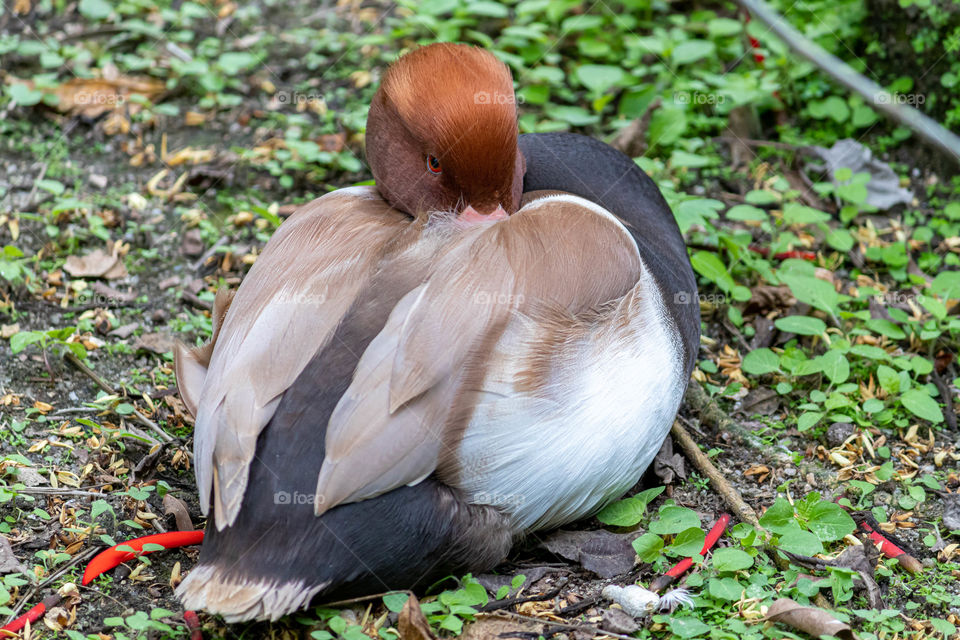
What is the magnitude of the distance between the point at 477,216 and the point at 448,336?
1.87 feet

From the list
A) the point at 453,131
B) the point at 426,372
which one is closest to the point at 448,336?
the point at 426,372

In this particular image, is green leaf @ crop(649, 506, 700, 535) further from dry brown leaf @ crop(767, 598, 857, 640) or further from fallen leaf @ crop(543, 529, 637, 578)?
dry brown leaf @ crop(767, 598, 857, 640)

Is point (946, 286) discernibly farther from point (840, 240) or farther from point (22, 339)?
point (22, 339)

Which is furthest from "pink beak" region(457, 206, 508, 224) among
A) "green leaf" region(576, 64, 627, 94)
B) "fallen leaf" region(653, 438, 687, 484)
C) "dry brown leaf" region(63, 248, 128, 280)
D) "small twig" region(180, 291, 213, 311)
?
"green leaf" region(576, 64, 627, 94)

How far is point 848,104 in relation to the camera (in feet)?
16.8

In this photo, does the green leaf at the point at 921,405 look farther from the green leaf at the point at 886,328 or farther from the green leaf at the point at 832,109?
the green leaf at the point at 832,109

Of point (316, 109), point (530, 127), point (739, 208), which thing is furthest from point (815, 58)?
point (316, 109)

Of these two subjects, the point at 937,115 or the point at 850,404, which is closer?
the point at 850,404

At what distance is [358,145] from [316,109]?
49 cm

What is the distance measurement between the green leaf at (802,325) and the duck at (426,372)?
69 centimetres

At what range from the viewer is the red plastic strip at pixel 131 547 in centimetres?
292

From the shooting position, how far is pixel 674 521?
3047 millimetres

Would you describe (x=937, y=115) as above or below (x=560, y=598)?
above

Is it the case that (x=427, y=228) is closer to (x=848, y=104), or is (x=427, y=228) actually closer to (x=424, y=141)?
(x=424, y=141)
